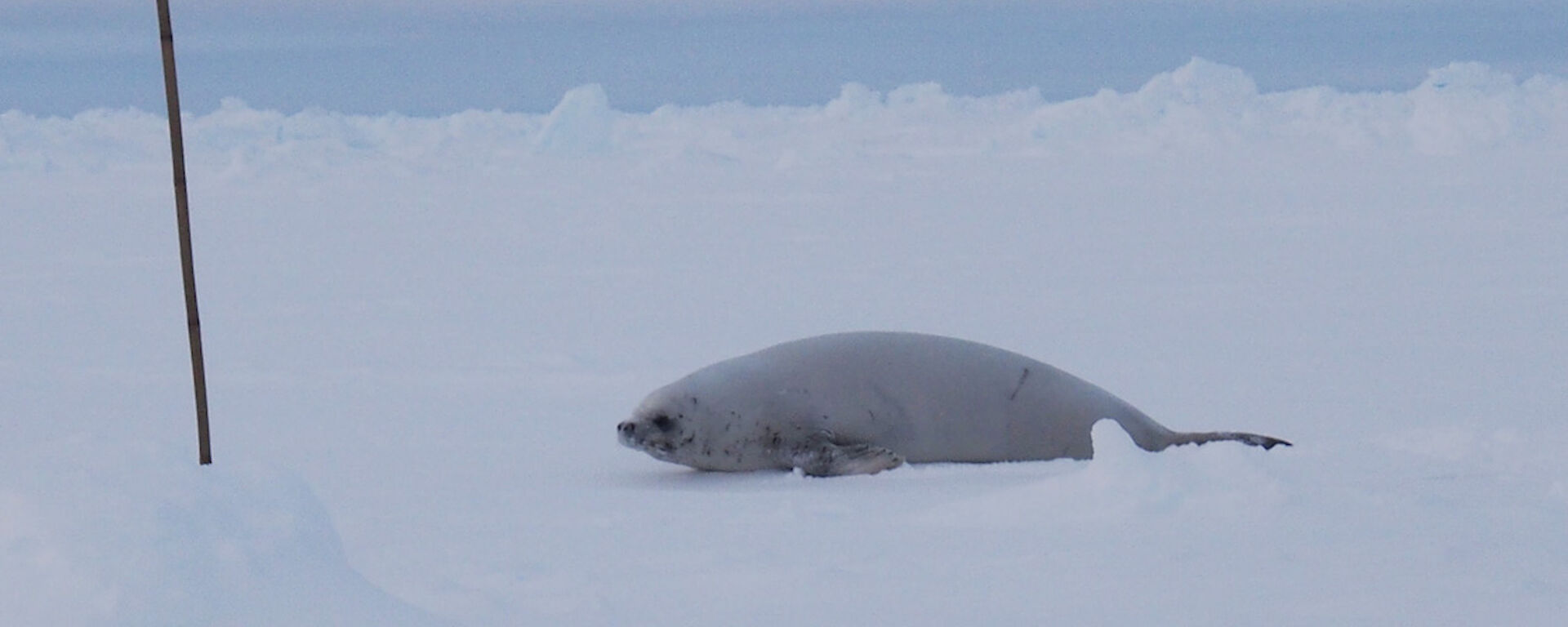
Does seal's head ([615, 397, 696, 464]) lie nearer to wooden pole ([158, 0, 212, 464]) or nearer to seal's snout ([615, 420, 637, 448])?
seal's snout ([615, 420, 637, 448])

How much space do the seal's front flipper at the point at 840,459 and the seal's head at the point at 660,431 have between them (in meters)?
0.27

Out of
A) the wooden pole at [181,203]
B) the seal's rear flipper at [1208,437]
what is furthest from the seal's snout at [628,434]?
the wooden pole at [181,203]

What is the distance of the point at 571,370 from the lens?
690 centimetres

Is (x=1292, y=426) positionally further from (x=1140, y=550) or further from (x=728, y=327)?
(x=728, y=327)

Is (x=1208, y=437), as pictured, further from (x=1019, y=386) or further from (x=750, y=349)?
(x=750, y=349)

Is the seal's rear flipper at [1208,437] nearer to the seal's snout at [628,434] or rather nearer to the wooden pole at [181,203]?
the seal's snout at [628,434]

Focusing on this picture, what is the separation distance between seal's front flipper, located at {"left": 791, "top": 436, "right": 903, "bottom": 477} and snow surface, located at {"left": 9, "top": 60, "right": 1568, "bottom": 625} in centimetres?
8

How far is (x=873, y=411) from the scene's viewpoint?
14.4 ft

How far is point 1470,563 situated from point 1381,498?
0.44m

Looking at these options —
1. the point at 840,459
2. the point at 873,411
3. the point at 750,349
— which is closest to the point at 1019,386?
the point at 873,411

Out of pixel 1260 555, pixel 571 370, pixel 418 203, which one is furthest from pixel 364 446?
pixel 418 203

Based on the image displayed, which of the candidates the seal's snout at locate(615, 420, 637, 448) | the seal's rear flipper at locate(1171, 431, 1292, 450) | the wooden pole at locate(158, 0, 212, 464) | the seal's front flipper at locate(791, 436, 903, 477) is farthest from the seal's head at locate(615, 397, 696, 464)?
the wooden pole at locate(158, 0, 212, 464)

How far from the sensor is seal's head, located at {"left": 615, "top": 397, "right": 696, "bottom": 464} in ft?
14.0

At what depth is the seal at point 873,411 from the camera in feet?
14.2
